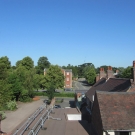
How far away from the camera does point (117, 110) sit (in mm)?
16016

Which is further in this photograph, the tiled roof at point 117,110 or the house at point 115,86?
the house at point 115,86

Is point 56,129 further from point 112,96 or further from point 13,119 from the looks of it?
point 13,119

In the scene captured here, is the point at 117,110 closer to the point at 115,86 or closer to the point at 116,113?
the point at 116,113

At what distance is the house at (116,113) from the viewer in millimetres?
14805

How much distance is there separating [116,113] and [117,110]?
355mm

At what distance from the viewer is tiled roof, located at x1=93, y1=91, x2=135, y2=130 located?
14.9 meters

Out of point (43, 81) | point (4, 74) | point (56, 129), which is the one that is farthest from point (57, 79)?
point (56, 129)

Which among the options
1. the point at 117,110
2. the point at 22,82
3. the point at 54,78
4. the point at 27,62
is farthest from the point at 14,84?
the point at 117,110

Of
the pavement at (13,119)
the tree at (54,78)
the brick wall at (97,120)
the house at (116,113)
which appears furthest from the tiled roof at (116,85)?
the tree at (54,78)

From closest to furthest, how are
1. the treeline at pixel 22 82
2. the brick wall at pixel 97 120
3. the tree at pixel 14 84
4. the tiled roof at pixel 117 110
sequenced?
the tiled roof at pixel 117 110 < the brick wall at pixel 97 120 < the treeline at pixel 22 82 < the tree at pixel 14 84

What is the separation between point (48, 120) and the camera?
22016 mm

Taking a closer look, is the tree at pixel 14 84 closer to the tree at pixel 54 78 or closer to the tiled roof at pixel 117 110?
the tree at pixel 54 78

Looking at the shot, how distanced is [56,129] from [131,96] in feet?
25.8

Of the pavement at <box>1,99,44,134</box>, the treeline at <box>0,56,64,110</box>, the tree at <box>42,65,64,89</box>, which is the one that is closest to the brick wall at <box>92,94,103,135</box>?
the pavement at <box>1,99,44,134</box>
